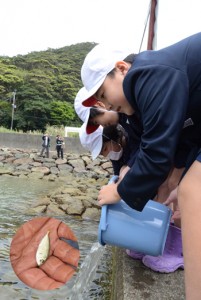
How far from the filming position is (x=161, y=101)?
3.79 ft

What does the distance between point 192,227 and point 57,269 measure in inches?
34.5

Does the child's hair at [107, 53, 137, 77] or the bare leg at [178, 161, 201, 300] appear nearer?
the bare leg at [178, 161, 201, 300]

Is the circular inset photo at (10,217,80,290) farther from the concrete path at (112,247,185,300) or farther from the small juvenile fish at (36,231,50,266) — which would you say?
the concrete path at (112,247,185,300)

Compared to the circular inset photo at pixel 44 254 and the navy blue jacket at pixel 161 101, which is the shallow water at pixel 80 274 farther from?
the navy blue jacket at pixel 161 101

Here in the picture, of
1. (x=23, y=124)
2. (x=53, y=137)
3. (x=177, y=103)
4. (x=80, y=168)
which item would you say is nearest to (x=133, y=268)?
(x=177, y=103)

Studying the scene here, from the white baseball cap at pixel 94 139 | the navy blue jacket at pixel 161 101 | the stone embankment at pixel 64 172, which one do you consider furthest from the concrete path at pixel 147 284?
the stone embankment at pixel 64 172

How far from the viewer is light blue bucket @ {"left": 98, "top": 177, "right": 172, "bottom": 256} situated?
161 centimetres

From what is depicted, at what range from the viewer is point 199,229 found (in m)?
1.18

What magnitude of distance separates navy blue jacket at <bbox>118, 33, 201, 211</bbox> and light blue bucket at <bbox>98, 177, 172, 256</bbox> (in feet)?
1.15

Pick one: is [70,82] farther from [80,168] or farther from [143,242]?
[143,242]

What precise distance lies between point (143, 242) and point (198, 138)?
53 centimetres

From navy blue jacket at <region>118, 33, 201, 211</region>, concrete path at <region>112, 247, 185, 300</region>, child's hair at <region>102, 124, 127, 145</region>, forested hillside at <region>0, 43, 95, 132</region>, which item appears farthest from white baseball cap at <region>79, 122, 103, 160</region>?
forested hillside at <region>0, 43, 95, 132</region>

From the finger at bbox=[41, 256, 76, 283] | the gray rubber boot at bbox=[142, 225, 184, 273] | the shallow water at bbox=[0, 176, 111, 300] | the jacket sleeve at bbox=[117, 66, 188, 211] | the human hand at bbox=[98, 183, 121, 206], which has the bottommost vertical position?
the shallow water at bbox=[0, 176, 111, 300]

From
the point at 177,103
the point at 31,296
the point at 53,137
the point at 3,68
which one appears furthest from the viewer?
the point at 3,68
